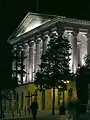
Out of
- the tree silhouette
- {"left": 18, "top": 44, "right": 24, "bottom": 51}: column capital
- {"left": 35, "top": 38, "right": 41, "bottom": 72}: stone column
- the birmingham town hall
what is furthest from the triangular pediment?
the tree silhouette

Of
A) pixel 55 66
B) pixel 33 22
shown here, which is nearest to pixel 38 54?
pixel 33 22

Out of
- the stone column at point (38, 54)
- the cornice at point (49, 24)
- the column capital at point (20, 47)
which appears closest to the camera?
the column capital at point (20, 47)

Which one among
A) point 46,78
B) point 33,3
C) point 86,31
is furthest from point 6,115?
point 86,31

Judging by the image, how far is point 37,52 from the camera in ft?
23.6

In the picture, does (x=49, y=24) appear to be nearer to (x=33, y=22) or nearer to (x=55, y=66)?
(x=33, y=22)

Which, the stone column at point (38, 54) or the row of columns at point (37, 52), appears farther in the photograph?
the stone column at point (38, 54)

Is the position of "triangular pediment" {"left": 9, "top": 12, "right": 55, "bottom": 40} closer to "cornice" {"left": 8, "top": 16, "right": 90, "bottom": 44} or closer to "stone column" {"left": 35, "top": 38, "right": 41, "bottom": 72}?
"cornice" {"left": 8, "top": 16, "right": 90, "bottom": 44}

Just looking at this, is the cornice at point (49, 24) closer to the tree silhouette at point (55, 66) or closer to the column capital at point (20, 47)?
the column capital at point (20, 47)

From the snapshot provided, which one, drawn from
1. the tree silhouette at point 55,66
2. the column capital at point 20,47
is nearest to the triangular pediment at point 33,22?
the column capital at point 20,47

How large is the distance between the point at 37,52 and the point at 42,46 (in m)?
0.27

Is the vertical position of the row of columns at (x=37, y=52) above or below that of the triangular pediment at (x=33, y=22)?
below

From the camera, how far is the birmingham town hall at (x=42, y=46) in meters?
5.77

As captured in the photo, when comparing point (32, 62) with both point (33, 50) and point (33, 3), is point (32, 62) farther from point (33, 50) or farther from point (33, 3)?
point (33, 3)

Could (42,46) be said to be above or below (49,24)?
below
